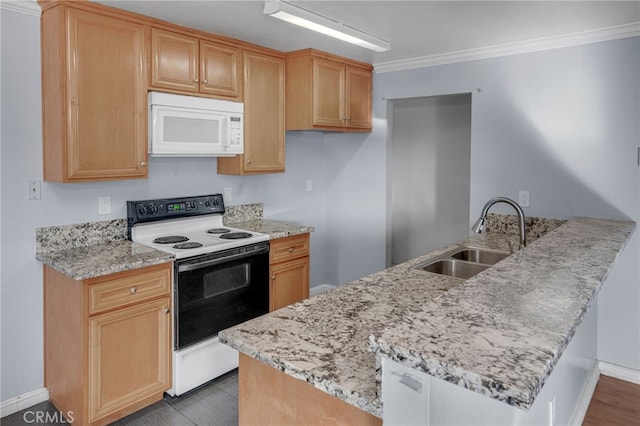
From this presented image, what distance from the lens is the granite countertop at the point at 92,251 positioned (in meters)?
2.29

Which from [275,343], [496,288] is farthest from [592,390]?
[275,343]

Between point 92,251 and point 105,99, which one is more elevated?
point 105,99

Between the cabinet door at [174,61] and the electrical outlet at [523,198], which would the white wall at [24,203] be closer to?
the cabinet door at [174,61]

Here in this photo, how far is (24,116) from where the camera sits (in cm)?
249

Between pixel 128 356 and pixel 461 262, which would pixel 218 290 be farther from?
pixel 461 262

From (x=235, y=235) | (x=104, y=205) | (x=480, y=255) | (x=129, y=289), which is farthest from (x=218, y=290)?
(x=480, y=255)

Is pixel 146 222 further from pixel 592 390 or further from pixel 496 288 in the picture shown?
pixel 592 390

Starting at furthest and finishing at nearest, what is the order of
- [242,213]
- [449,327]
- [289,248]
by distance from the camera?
[242,213] < [289,248] < [449,327]

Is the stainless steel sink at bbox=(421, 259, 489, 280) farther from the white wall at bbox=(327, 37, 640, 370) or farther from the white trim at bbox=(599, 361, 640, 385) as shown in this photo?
the white trim at bbox=(599, 361, 640, 385)

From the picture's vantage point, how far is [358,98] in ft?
13.1

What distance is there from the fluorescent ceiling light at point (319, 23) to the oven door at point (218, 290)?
1412 millimetres

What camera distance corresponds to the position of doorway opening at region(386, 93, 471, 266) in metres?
4.95

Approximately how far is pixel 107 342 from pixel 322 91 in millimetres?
2363

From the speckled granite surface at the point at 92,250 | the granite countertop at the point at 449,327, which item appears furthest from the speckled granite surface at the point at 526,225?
the speckled granite surface at the point at 92,250
